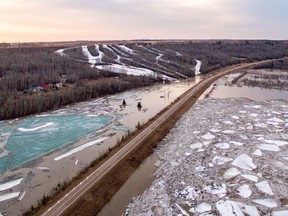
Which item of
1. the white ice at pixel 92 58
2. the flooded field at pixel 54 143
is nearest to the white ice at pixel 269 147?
the flooded field at pixel 54 143

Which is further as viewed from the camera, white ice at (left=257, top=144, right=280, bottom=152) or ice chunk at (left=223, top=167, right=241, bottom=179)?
white ice at (left=257, top=144, right=280, bottom=152)

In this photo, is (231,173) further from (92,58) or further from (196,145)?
(92,58)

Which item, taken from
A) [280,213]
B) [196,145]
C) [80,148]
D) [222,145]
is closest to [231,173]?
[280,213]

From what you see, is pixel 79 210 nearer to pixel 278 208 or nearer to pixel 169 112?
pixel 278 208

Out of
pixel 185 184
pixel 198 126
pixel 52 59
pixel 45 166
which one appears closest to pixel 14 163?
pixel 45 166

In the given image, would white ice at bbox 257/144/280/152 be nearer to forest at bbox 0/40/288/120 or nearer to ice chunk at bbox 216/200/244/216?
ice chunk at bbox 216/200/244/216

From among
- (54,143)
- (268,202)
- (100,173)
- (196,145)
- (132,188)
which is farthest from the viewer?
(54,143)

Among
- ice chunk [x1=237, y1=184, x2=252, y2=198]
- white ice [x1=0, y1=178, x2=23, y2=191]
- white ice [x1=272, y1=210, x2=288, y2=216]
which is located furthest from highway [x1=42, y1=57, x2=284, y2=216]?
white ice [x1=272, y1=210, x2=288, y2=216]
